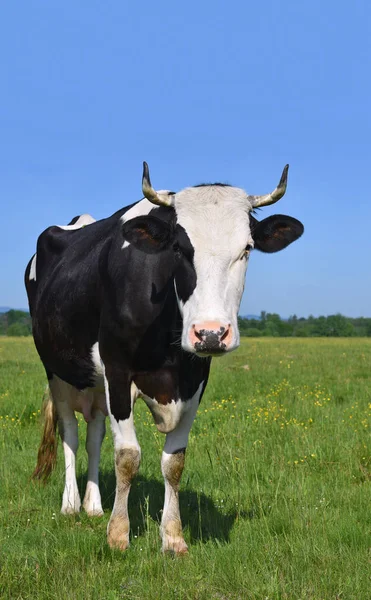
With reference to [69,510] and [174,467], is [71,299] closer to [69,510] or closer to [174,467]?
[174,467]

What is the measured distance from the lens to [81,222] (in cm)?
779

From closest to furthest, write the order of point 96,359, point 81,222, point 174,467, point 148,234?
1. point 148,234
2. point 174,467
3. point 96,359
4. point 81,222

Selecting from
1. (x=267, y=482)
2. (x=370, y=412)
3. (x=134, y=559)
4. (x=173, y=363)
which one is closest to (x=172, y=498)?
(x=134, y=559)

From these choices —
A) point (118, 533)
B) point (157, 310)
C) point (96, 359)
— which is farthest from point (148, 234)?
point (118, 533)

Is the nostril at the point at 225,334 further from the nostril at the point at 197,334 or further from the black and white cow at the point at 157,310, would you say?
the nostril at the point at 197,334

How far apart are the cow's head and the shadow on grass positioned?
1527mm

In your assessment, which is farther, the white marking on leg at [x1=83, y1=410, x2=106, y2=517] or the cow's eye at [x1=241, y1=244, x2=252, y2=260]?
the white marking on leg at [x1=83, y1=410, x2=106, y2=517]

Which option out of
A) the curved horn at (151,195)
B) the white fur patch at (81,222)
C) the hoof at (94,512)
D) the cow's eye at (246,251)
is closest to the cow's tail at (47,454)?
the hoof at (94,512)

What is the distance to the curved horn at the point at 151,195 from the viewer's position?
4.56m

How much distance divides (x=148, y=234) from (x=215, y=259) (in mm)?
724

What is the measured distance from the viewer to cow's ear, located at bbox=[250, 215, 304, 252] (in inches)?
193

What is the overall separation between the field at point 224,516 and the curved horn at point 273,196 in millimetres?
2333

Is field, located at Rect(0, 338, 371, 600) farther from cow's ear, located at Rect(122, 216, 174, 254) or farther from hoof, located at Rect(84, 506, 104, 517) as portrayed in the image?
cow's ear, located at Rect(122, 216, 174, 254)

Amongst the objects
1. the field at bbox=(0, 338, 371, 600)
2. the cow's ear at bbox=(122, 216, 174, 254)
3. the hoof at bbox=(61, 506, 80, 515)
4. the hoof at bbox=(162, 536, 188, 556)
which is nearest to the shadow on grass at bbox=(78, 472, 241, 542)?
the field at bbox=(0, 338, 371, 600)
